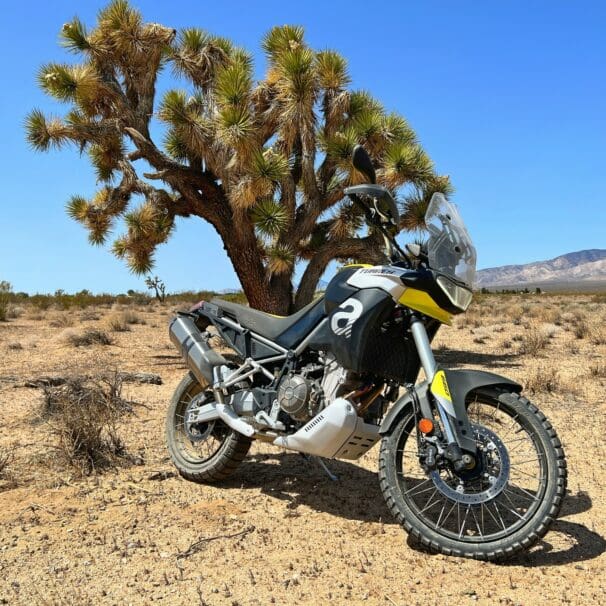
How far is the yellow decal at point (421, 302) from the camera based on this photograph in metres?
3.25

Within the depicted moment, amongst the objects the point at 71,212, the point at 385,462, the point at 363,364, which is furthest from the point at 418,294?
the point at 71,212

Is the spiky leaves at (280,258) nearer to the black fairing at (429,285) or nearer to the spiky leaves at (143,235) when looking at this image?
the spiky leaves at (143,235)

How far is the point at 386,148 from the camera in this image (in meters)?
12.7

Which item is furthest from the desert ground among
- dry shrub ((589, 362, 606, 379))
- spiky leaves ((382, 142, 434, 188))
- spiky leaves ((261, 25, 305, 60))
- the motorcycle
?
spiky leaves ((261, 25, 305, 60))

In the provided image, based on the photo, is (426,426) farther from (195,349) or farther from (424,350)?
(195,349)

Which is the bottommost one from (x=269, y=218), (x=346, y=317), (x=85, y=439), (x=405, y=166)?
(x=85, y=439)

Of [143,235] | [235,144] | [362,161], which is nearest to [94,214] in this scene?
[143,235]

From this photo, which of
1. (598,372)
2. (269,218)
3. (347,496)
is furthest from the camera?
(269,218)

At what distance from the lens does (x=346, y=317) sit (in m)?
3.43

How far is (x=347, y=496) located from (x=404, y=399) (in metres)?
1.11

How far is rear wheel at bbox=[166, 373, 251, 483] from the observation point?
13.7 feet

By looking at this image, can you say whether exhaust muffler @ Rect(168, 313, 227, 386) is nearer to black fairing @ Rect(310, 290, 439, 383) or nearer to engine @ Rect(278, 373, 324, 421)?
engine @ Rect(278, 373, 324, 421)

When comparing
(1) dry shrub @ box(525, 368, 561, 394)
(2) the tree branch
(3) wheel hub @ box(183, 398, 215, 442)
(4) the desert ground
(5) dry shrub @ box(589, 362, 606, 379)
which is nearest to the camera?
(4) the desert ground

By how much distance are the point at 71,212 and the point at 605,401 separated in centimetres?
1096
